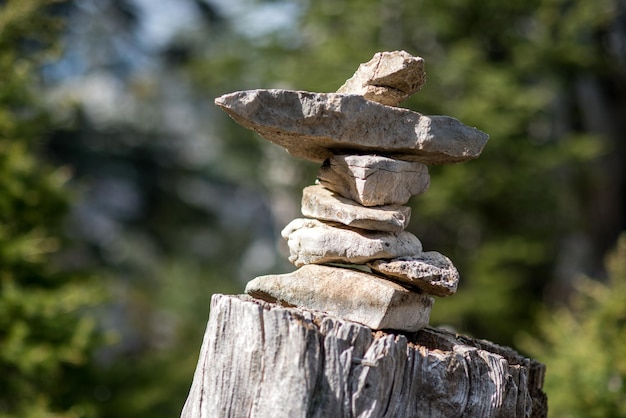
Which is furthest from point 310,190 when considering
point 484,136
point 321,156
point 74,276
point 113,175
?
point 113,175

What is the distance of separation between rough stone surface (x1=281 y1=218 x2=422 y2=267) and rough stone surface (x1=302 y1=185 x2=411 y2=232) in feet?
0.18

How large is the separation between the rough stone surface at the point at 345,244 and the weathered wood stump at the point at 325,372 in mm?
408

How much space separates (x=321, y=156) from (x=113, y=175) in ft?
43.6

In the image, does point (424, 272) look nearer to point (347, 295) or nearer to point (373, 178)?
point (347, 295)

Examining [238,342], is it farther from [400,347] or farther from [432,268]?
[432,268]

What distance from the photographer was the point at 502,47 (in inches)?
658

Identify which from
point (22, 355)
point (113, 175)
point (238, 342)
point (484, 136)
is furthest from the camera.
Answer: point (113, 175)

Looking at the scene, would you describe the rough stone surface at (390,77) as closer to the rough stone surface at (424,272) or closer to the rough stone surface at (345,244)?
the rough stone surface at (345,244)

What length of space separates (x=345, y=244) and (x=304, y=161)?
508 inches

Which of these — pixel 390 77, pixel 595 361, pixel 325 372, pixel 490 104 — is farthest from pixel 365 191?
pixel 490 104

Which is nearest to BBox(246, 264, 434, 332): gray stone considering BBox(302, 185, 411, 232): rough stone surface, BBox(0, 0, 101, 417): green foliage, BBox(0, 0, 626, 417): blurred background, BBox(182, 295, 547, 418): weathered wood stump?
BBox(182, 295, 547, 418): weathered wood stump

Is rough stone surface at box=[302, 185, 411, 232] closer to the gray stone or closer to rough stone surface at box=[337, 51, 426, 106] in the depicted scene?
the gray stone

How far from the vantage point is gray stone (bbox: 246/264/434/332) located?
3939 millimetres

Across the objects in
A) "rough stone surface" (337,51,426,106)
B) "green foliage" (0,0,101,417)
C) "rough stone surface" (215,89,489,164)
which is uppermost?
"rough stone surface" (337,51,426,106)
